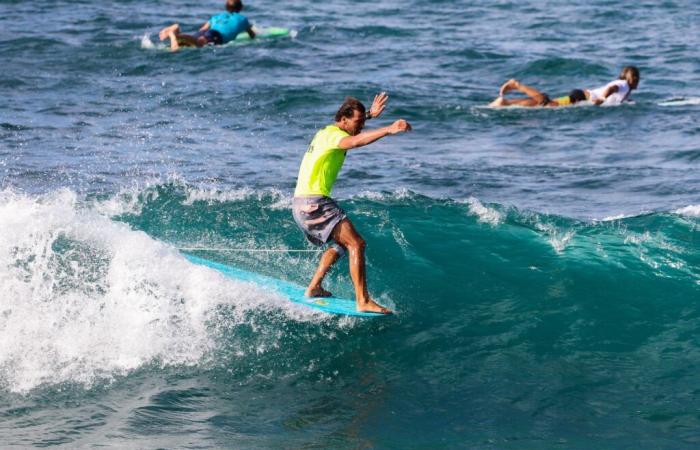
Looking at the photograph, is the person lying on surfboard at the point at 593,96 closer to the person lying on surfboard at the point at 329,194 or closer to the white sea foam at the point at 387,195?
the white sea foam at the point at 387,195

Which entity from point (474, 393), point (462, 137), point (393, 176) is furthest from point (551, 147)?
point (474, 393)

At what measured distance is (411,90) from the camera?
19562 millimetres

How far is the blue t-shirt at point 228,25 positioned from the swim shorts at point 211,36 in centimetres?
12

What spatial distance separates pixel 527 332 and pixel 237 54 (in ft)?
45.5

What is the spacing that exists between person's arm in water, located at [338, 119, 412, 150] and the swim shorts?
14.6 m

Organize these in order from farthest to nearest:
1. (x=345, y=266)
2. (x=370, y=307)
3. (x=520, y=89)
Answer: (x=520, y=89), (x=345, y=266), (x=370, y=307)

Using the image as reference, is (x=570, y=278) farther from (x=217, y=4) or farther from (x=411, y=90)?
(x=217, y=4)

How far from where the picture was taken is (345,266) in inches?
418

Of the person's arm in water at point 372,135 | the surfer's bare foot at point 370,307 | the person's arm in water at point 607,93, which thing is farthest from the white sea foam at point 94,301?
the person's arm in water at point 607,93

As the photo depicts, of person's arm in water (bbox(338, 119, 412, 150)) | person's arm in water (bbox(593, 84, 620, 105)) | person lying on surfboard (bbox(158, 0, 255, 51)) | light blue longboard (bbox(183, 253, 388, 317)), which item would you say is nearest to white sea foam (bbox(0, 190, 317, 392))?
light blue longboard (bbox(183, 253, 388, 317))

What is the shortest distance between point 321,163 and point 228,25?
14581mm

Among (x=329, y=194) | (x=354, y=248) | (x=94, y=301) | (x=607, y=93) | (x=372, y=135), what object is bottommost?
(x=94, y=301)

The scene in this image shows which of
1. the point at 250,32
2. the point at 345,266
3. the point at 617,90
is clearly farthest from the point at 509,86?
the point at 345,266

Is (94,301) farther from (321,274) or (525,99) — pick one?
(525,99)
